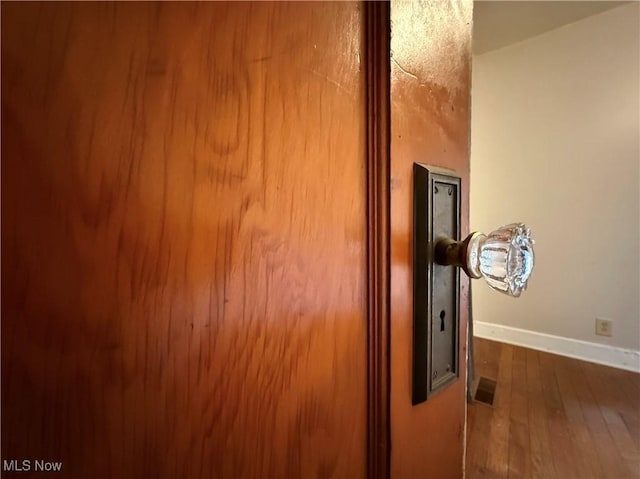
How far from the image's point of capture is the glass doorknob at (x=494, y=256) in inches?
14.3

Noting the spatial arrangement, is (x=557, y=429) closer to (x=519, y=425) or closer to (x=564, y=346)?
(x=519, y=425)

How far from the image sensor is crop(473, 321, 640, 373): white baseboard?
2.04m

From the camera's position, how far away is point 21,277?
192 millimetres

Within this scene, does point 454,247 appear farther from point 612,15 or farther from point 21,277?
point 612,15

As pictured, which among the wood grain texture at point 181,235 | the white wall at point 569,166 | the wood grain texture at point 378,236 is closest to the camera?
the wood grain texture at point 181,235

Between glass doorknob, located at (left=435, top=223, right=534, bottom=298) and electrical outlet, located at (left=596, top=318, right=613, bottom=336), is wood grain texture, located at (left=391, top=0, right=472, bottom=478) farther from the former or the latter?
electrical outlet, located at (left=596, top=318, right=613, bottom=336)

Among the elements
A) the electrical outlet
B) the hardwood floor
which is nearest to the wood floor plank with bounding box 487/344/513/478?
the hardwood floor

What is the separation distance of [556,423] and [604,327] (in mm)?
994

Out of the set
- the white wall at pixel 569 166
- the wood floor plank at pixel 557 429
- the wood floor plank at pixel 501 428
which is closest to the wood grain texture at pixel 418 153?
the wood floor plank at pixel 501 428

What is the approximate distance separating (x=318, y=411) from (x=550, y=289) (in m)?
2.62

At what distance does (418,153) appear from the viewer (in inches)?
13.7

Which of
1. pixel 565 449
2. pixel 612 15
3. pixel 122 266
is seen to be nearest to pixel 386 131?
pixel 122 266

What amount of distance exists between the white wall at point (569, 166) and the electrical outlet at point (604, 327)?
0.02m

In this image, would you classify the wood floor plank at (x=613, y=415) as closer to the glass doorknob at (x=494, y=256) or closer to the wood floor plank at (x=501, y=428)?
the wood floor plank at (x=501, y=428)
